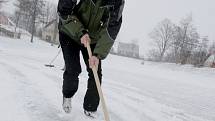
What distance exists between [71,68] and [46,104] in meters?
0.82

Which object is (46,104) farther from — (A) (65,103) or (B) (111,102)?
(B) (111,102)

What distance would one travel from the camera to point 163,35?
88875 mm

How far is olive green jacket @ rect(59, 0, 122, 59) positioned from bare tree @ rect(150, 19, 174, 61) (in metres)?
82.3

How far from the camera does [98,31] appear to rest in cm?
406

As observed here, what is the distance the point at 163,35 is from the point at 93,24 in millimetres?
86120

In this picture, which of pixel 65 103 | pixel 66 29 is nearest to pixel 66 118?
pixel 65 103

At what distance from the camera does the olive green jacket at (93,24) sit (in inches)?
151

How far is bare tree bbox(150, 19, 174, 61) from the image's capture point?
8675 cm

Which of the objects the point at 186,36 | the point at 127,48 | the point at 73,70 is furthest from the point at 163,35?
the point at 73,70

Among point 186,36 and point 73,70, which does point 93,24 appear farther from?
point 186,36

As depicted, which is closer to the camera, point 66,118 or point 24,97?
point 66,118

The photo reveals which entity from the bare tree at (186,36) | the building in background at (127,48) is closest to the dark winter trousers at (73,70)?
the bare tree at (186,36)

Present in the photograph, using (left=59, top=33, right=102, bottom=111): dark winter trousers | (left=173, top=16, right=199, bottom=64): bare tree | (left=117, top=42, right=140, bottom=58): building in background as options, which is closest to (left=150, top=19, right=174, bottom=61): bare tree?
(left=173, top=16, right=199, bottom=64): bare tree

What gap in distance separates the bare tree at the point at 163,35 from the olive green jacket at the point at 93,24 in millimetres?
82325
